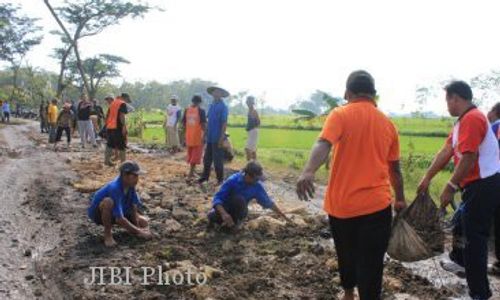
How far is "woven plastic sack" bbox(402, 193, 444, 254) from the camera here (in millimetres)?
4312

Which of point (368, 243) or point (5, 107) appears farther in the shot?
point (5, 107)

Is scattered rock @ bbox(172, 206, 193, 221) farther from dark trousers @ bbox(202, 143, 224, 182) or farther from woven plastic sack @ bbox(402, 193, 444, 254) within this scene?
woven plastic sack @ bbox(402, 193, 444, 254)

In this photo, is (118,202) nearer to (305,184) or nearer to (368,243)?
(305,184)

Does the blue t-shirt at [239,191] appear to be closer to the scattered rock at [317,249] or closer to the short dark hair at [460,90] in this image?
the scattered rock at [317,249]

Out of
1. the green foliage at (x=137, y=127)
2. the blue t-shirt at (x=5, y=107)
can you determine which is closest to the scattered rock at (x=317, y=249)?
the green foliage at (x=137, y=127)

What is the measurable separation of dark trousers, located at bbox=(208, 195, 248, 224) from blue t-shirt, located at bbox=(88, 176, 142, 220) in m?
0.94

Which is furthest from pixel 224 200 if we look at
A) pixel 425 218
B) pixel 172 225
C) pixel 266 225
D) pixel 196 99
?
pixel 196 99

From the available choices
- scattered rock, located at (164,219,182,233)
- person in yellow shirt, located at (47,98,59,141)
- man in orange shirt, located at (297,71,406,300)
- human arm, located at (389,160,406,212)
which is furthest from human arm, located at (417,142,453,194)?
person in yellow shirt, located at (47,98,59,141)

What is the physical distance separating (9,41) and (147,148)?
3049 centimetres

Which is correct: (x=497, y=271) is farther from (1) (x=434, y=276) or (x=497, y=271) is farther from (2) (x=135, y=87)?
(2) (x=135, y=87)

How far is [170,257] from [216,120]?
407 centimetres

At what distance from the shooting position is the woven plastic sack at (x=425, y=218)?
4.31 meters

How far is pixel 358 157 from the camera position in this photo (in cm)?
345

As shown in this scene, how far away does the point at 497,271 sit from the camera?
532 centimetres
